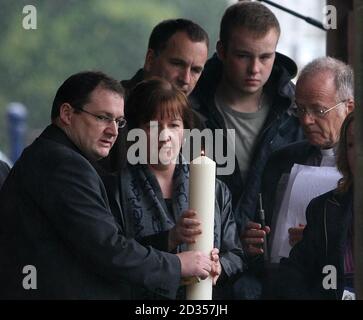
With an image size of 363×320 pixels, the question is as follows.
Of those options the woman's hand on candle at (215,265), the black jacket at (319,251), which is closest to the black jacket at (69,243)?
the woman's hand on candle at (215,265)

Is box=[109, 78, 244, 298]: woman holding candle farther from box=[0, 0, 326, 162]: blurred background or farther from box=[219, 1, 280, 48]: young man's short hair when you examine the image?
box=[0, 0, 326, 162]: blurred background

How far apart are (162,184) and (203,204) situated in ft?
1.74

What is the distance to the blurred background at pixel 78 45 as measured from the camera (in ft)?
55.6

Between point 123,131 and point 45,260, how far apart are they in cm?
77

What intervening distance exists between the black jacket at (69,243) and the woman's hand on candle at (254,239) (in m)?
0.68

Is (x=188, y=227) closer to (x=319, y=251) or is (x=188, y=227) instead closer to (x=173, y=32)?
(x=319, y=251)

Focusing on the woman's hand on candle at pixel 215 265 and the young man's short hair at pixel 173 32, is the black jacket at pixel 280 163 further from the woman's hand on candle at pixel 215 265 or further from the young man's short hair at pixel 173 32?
the woman's hand on candle at pixel 215 265

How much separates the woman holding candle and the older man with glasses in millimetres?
305

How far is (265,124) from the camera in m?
5.77

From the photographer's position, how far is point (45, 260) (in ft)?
15.1

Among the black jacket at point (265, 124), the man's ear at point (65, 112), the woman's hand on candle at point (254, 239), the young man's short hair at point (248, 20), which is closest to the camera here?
the man's ear at point (65, 112)

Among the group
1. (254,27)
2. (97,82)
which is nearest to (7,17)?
(254,27)

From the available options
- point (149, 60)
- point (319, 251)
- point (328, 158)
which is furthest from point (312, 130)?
point (149, 60)

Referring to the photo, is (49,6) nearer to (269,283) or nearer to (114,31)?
(114,31)
